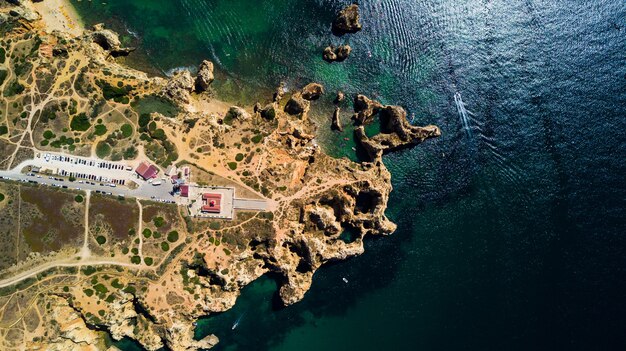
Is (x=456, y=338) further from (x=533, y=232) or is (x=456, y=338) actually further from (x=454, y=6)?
(x=454, y=6)

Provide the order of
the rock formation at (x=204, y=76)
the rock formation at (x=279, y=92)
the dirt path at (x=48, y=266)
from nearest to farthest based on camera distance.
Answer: the dirt path at (x=48, y=266) < the rock formation at (x=204, y=76) < the rock formation at (x=279, y=92)

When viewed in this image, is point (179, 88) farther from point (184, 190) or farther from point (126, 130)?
point (184, 190)

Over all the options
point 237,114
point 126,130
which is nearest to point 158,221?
point 126,130

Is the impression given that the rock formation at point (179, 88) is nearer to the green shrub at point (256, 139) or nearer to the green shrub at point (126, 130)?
the green shrub at point (126, 130)

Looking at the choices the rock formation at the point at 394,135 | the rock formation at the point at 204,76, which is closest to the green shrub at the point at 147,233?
the rock formation at the point at 204,76

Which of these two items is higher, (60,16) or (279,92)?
(60,16)

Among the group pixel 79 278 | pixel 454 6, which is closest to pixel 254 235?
pixel 79 278
